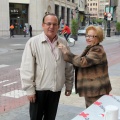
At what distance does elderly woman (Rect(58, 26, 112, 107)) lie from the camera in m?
3.36

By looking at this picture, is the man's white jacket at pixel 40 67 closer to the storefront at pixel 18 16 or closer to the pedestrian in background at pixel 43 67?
the pedestrian in background at pixel 43 67

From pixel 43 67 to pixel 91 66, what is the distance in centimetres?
59

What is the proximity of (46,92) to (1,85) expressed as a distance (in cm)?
527

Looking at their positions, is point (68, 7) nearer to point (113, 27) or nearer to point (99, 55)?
point (113, 27)

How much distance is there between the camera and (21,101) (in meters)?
6.49

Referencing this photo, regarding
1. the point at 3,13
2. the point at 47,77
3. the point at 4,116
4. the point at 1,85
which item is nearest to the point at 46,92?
the point at 47,77

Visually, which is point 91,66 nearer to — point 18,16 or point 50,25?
point 50,25

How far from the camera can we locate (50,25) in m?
3.23

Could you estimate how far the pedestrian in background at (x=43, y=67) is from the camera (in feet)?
10.6

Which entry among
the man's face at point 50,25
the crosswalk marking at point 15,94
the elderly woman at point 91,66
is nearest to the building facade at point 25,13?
the crosswalk marking at point 15,94

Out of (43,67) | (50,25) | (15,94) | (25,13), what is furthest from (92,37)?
(25,13)

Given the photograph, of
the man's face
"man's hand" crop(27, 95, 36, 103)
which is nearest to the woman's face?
the man's face

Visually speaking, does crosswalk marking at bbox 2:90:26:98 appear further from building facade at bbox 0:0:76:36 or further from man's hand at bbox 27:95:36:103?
building facade at bbox 0:0:76:36

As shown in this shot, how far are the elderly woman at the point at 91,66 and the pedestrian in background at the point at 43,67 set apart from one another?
0.12 meters
